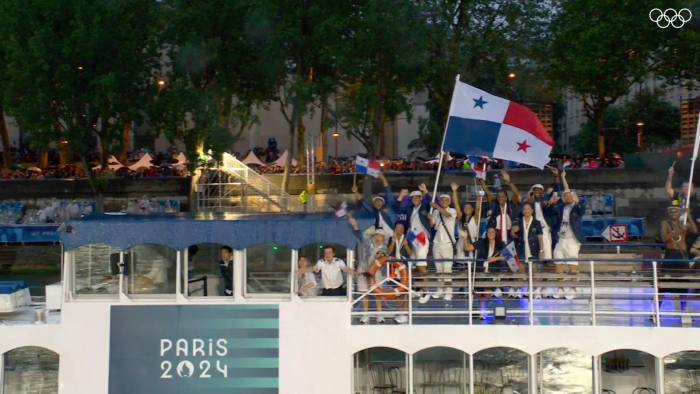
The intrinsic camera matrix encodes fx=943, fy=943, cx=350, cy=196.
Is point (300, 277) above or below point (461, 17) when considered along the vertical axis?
below

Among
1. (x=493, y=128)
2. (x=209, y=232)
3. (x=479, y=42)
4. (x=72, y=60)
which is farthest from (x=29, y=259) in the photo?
(x=209, y=232)

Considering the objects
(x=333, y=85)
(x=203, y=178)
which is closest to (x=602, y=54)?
(x=333, y=85)

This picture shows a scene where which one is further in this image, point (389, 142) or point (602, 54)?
point (389, 142)

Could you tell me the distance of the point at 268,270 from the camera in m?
13.5

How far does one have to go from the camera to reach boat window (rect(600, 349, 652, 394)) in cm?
1377

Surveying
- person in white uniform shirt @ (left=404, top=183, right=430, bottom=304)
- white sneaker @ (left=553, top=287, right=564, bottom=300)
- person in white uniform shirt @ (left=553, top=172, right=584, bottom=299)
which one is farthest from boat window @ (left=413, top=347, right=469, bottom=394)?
person in white uniform shirt @ (left=553, top=172, right=584, bottom=299)

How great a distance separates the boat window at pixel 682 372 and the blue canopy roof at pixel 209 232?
4.92 meters

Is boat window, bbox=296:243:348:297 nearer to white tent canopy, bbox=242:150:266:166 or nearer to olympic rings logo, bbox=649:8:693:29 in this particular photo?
olympic rings logo, bbox=649:8:693:29

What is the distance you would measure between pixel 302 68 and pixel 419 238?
1109 inches

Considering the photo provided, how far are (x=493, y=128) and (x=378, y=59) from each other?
975 inches

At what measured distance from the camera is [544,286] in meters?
13.8

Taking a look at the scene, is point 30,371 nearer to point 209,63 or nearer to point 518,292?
point 518,292

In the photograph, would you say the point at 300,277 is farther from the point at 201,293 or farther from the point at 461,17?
the point at 461,17

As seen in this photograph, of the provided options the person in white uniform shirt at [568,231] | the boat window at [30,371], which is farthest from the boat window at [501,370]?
the boat window at [30,371]
